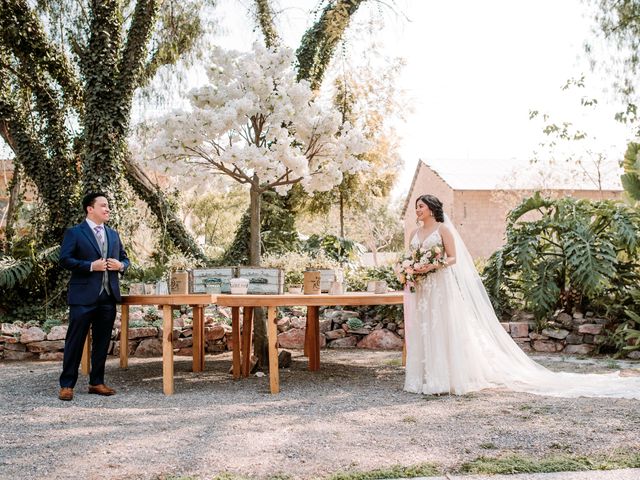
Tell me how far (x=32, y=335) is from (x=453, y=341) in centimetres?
576

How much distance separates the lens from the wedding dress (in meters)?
5.84

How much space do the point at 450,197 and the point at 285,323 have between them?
19.6 metres

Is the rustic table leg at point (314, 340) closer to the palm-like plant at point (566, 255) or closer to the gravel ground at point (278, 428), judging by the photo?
the gravel ground at point (278, 428)

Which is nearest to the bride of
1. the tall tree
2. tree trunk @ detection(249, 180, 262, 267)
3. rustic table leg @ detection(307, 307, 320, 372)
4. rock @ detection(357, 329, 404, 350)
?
rustic table leg @ detection(307, 307, 320, 372)

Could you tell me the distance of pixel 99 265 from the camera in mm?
5730

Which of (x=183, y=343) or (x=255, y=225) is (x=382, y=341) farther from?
(x=255, y=225)

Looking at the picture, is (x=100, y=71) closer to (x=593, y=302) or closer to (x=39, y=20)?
(x=39, y=20)

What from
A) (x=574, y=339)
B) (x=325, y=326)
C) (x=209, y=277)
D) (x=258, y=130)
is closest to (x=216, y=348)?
(x=325, y=326)

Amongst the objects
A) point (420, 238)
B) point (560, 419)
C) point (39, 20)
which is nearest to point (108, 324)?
point (420, 238)

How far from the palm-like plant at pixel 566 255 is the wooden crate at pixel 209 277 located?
426 cm

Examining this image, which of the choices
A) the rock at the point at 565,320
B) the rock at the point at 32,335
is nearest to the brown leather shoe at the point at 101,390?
the rock at the point at 32,335

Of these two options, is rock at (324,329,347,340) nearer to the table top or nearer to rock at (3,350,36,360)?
the table top

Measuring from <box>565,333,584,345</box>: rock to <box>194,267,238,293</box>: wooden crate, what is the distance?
16.0 feet

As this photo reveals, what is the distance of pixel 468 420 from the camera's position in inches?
183
